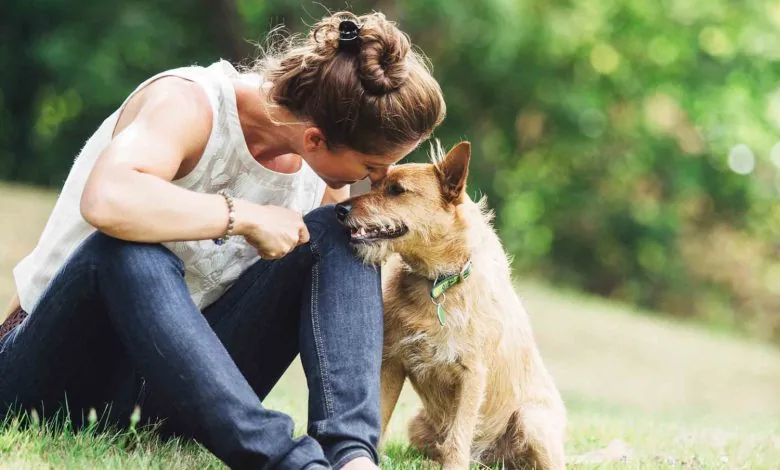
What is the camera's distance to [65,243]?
3070mm

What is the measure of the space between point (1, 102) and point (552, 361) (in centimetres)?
1290

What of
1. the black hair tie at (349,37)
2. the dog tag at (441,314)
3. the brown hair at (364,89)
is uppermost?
the black hair tie at (349,37)

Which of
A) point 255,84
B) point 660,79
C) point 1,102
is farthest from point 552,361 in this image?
point 1,102

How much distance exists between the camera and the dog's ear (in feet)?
11.3

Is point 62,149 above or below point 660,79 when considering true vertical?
below

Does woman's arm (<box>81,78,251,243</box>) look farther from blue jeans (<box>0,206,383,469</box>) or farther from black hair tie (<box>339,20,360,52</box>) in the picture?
black hair tie (<box>339,20,360,52</box>)

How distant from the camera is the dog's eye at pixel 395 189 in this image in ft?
11.6

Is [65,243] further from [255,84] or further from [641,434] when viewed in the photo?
[641,434]

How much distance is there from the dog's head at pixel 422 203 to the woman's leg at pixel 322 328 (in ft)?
1.40

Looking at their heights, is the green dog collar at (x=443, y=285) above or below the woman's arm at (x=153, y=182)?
below

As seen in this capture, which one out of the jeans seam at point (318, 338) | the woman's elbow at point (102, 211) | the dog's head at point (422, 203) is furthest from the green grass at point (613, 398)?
the dog's head at point (422, 203)

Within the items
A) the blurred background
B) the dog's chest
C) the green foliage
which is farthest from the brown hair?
the green foliage

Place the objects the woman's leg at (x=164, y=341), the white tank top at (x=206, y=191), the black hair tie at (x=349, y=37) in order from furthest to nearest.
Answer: the white tank top at (x=206, y=191) < the black hair tie at (x=349, y=37) < the woman's leg at (x=164, y=341)

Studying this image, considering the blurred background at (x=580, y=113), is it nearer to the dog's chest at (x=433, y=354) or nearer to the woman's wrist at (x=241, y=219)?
the dog's chest at (x=433, y=354)
